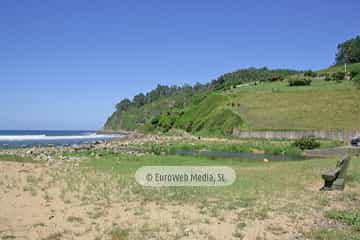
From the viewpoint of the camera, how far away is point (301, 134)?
51438 mm

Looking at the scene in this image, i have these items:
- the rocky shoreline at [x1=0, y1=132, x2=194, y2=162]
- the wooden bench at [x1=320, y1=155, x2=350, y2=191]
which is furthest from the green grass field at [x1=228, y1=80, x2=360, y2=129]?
the wooden bench at [x1=320, y1=155, x2=350, y2=191]

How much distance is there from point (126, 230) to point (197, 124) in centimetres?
8123

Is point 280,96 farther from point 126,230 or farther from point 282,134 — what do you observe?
point 126,230

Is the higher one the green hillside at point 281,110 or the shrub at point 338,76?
the shrub at point 338,76

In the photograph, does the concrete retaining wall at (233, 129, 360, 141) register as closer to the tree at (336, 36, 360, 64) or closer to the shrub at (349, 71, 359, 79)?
the shrub at (349, 71, 359, 79)

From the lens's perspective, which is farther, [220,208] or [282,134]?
[282,134]

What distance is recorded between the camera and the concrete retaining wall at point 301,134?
4603cm

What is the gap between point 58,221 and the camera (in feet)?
28.9

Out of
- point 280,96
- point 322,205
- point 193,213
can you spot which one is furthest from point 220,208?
point 280,96

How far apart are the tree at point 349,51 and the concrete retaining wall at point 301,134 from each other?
110769 mm

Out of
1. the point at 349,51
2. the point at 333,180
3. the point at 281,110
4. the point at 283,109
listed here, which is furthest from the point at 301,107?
the point at 349,51

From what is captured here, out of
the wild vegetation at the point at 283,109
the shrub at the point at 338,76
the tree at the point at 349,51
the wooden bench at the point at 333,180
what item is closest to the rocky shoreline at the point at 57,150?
the wooden bench at the point at 333,180

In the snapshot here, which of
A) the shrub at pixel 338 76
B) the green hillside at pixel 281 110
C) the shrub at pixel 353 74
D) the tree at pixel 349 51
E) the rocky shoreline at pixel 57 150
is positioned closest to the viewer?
the rocky shoreline at pixel 57 150

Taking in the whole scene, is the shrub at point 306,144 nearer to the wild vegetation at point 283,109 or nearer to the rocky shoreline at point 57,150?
the rocky shoreline at point 57,150
